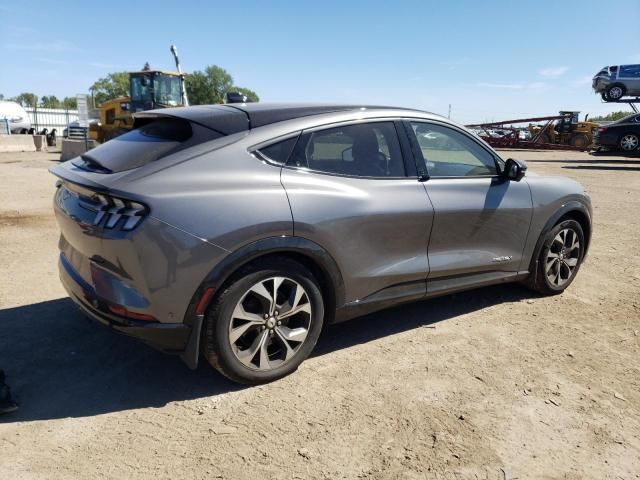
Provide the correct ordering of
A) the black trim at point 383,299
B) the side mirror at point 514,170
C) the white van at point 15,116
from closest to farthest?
1. the black trim at point 383,299
2. the side mirror at point 514,170
3. the white van at point 15,116

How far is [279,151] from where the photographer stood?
10.1ft

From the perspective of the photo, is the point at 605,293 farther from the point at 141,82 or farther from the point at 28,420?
the point at 141,82

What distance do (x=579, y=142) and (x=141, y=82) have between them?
76.5 ft

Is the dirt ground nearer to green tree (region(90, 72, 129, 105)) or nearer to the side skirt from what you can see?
the side skirt

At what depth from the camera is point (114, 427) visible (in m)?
2.65

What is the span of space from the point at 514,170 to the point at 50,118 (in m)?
40.6

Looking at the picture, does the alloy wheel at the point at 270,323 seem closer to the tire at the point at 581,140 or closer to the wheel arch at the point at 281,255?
the wheel arch at the point at 281,255

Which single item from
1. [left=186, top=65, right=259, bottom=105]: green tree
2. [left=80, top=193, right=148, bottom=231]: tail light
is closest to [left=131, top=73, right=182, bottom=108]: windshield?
[left=80, top=193, right=148, bottom=231]: tail light

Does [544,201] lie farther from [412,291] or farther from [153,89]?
[153,89]

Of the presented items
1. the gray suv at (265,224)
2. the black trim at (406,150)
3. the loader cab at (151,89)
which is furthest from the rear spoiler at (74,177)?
the loader cab at (151,89)

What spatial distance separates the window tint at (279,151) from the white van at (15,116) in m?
31.6

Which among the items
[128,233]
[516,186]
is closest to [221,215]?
[128,233]

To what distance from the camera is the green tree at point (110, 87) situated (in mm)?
92750

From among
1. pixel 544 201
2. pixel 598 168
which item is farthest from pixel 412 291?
pixel 598 168
